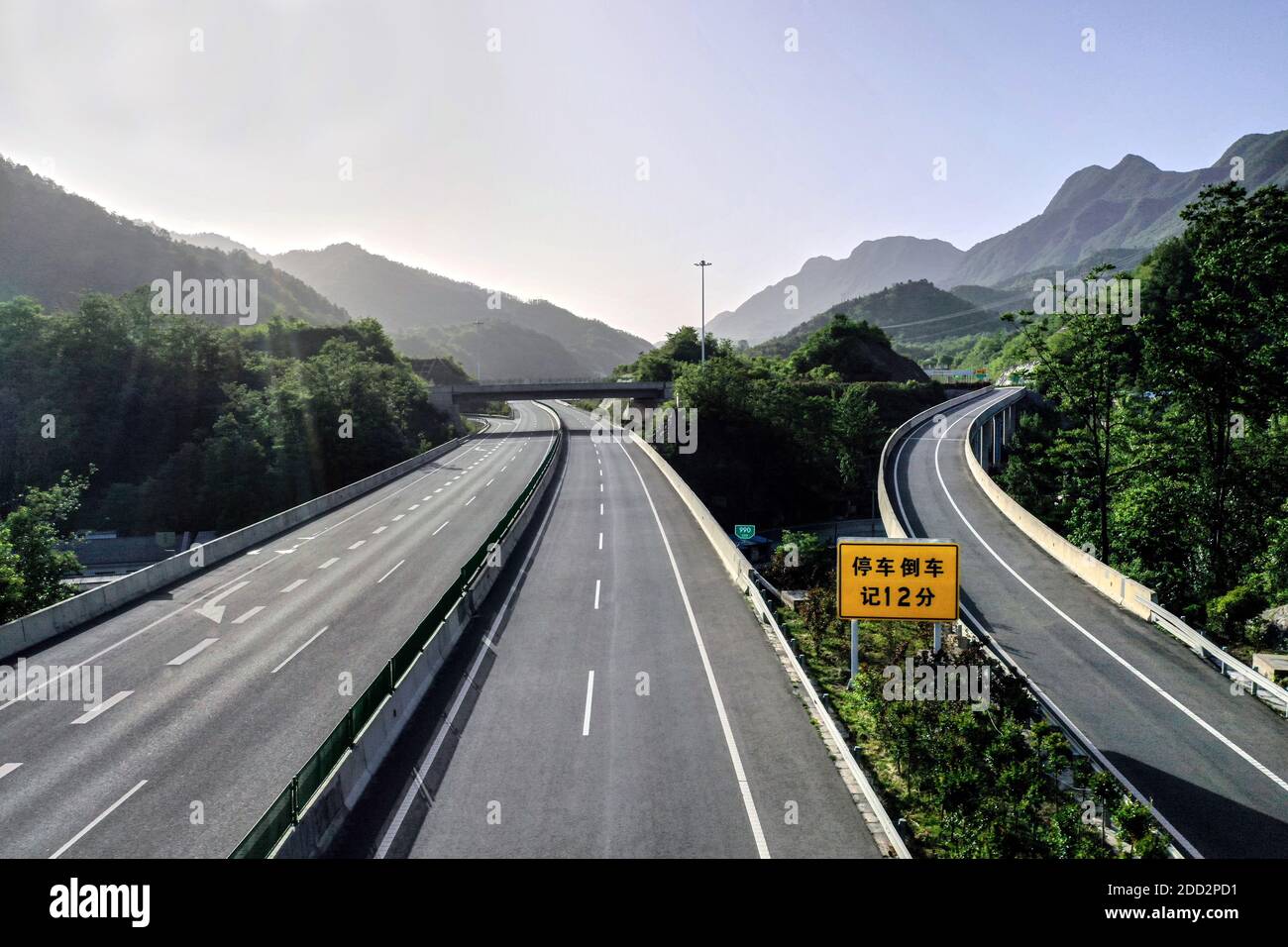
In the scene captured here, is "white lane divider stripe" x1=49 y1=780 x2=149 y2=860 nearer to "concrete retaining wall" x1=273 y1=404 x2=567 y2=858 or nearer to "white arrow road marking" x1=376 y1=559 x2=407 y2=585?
"concrete retaining wall" x1=273 y1=404 x2=567 y2=858

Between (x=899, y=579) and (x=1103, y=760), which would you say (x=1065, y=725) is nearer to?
(x=1103, y=760)

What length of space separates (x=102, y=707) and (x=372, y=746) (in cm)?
773

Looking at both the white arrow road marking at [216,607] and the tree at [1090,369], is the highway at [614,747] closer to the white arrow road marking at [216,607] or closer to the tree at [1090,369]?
the white arrow road marking at [216,607]

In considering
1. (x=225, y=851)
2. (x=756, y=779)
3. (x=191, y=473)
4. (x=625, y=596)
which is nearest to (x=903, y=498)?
(x=625, y=596)

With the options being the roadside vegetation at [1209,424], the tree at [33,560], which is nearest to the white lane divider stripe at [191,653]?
the tree at [33,560]

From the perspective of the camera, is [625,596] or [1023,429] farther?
[1023,429]

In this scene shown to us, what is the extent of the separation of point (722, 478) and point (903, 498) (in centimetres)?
3162

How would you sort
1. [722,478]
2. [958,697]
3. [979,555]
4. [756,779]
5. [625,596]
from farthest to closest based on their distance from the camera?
[722,478] → [979,555] → [625,596] → [958,697] → [756,779]

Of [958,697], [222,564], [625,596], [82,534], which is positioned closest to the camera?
[958,697]

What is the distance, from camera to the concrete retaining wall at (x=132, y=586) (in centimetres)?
2029

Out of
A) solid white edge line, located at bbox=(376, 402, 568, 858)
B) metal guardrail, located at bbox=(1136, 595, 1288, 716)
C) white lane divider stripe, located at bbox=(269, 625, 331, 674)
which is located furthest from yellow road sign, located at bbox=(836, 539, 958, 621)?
white lane divider stripe, located at bbox=(269, 625, 331, 674)
